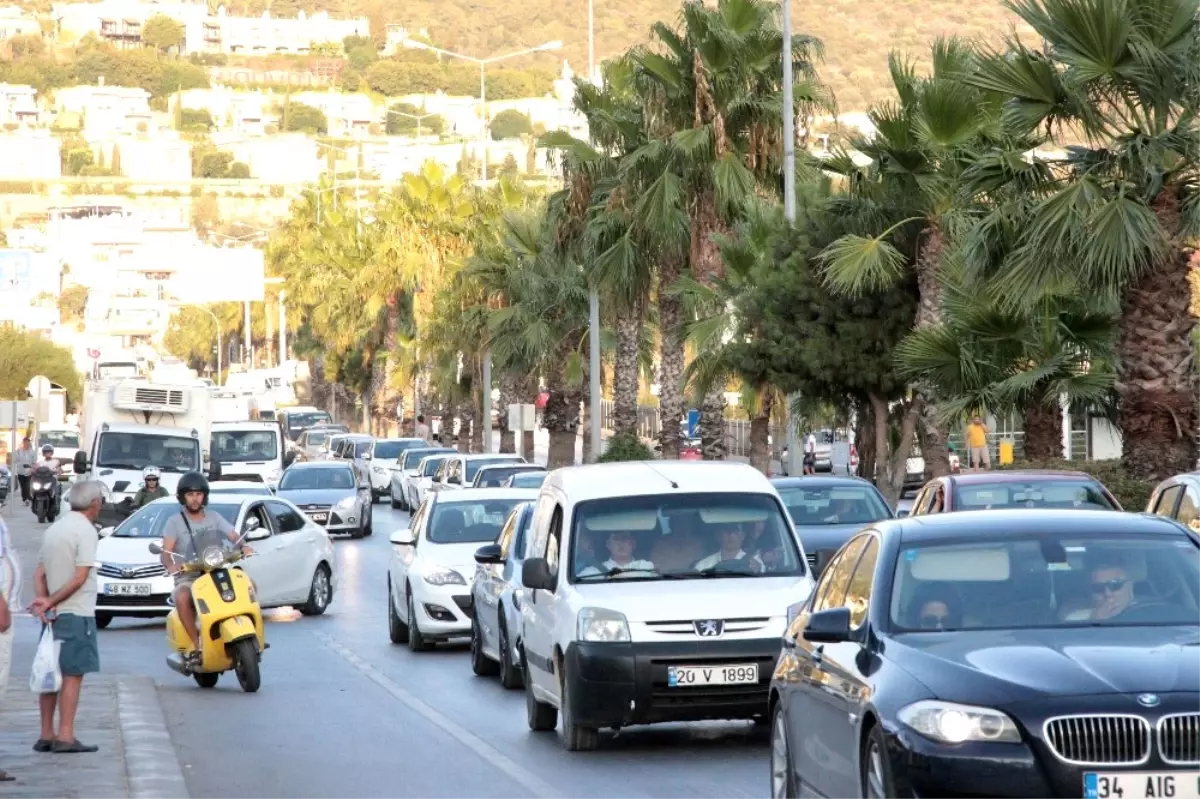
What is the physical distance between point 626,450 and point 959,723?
39588 mm

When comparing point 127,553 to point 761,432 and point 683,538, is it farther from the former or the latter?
point 761,432

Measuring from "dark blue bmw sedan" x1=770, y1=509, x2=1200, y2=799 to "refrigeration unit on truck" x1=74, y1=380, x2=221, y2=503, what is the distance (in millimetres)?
32685

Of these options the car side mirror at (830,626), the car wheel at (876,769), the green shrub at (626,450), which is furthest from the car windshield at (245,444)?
the car wheel at (876,769)

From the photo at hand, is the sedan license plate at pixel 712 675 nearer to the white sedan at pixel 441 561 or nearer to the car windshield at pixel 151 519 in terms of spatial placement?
the white sedan at pixel 441 561

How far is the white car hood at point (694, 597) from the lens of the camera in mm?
13602

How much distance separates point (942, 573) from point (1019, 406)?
20098 millimetres

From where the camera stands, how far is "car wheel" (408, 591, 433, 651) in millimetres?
21797

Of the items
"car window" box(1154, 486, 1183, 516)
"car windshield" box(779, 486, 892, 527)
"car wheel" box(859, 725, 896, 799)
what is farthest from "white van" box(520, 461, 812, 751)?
"car windshield" box(779, 486, 892, 527)

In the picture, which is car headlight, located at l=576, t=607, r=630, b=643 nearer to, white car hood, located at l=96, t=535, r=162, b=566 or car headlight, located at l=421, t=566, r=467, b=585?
car headlight, located at l=421, t=566, r=467, b=585

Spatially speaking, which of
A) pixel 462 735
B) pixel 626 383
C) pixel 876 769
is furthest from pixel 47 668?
pixel 626 383

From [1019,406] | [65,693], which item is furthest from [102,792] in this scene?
[1019,406]

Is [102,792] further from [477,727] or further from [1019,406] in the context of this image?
[1019,406]

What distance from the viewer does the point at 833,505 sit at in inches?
914

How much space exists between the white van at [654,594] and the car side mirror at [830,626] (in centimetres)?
406
